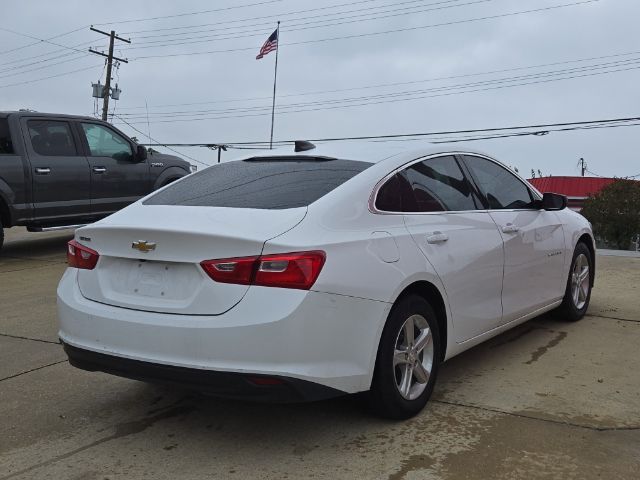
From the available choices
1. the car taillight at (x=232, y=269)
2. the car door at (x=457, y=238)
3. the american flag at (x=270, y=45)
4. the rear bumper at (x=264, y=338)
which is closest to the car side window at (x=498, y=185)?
the car door at (x=457, y=238)

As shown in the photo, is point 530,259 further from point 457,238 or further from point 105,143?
point 105,143

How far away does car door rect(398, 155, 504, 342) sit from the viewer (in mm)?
3865

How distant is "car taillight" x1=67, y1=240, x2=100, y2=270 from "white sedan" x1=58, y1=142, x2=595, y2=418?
0.01 metres

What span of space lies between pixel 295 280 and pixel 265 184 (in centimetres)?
96

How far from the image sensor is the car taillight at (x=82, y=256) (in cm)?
352

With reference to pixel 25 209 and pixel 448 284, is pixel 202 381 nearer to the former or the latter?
pixel 448 284

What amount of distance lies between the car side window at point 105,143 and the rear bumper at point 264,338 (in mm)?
7259

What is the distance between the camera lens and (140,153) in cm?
1037

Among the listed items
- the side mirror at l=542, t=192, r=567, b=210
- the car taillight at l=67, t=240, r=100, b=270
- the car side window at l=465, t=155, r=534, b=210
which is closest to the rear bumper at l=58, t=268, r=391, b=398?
the car taillight at l=67, t=240, r=100, b=270

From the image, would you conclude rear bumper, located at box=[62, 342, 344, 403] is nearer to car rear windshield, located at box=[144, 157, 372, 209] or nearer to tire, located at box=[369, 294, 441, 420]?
tire, located at box=[369, 294, 441, 420]

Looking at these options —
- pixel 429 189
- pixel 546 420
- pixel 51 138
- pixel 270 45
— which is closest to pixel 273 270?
pixel 429 189

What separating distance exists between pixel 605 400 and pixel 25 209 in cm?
793

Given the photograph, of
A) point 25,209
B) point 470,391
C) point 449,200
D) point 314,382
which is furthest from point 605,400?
point 25,209

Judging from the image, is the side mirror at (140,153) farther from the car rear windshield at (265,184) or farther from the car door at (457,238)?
the car door at (457,238)
